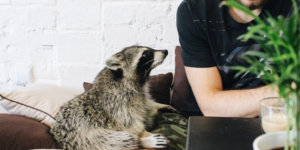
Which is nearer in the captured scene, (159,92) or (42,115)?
(42,115)

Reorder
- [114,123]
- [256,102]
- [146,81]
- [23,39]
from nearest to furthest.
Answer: [256,102]
[114,123]
[146,81]
[23,39]

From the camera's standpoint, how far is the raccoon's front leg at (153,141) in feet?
4.14

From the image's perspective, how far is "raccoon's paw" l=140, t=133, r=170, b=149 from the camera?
1.26 m

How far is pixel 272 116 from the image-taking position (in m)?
0.76

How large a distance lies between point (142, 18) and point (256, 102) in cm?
89

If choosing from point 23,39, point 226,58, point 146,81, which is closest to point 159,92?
point 146,81

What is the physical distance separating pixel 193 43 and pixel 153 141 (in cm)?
44

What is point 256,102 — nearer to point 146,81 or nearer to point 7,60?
point 146,81

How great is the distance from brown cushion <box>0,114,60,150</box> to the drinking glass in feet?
2.73

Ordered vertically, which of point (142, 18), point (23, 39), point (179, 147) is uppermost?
point (142, 18)

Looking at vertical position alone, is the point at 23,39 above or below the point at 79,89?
above

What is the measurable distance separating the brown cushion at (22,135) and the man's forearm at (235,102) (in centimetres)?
64

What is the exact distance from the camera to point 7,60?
2027 mm

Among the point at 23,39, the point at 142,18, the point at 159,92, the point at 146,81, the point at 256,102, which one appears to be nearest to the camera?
the point at 256,102
